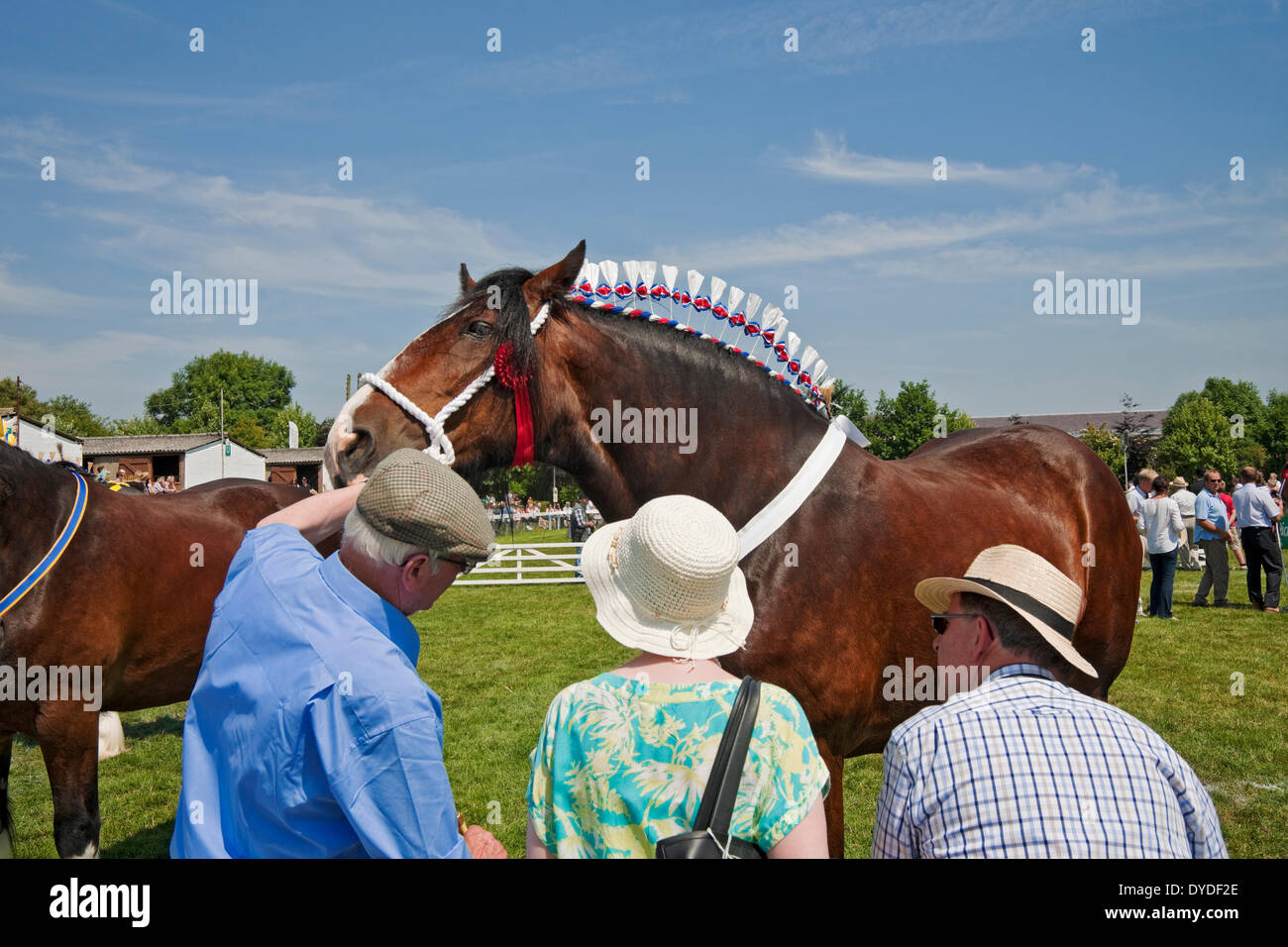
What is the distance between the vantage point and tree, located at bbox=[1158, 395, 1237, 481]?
198ft

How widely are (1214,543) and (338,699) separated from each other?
51.7 ft

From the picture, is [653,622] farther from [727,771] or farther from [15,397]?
[15,397]

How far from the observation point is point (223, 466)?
2032 inches

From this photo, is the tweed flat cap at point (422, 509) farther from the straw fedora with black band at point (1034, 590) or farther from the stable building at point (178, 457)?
the stable building at point (178, 457)

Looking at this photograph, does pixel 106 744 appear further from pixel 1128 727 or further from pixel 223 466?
pixel 223 466

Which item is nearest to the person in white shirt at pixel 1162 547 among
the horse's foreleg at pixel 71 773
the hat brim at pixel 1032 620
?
the hat brim at pixel 1032 620

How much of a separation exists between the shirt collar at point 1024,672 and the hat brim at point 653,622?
607 millimetres

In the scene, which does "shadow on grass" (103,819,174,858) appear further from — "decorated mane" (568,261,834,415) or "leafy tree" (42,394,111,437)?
"leafy tree" (42,394,111,437)

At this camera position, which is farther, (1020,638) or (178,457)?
(178,457)

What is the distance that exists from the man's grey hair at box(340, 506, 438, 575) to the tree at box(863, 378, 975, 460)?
45465mm

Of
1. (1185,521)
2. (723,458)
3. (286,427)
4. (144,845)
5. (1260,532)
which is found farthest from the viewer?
(286,427)

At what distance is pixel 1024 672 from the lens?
178cm

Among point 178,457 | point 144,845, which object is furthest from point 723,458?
point 178,457

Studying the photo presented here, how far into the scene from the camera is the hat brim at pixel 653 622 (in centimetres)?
155
